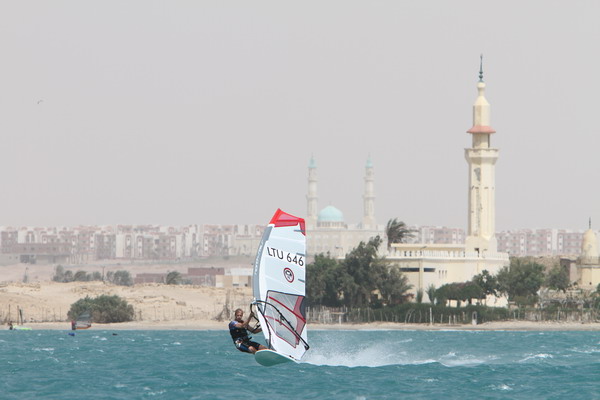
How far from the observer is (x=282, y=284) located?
43.4 metres

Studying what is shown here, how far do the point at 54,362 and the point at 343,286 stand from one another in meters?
46.9

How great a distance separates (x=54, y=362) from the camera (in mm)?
69000

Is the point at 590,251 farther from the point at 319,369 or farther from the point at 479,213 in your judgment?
the point at 319,369

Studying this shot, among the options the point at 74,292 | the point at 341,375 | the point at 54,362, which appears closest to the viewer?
the point at 341,375

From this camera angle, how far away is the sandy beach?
11144 cm

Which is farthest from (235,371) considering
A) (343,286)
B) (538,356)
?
(343,286)

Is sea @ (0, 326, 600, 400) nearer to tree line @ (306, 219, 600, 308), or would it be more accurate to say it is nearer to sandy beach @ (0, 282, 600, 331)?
sandy beach @ (0, 282, 600, 331)

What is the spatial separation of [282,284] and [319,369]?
19.1m

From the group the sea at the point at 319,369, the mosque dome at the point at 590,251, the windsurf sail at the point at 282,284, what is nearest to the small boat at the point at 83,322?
the sea at the point at 319,369

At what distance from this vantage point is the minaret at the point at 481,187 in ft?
397

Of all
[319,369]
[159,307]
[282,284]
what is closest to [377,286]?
[159,307]

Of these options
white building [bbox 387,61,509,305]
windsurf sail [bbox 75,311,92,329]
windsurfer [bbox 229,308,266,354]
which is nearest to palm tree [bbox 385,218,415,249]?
white building [bbox 387,61,509,305]

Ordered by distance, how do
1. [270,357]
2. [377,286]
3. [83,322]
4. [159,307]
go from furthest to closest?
[159,307], [377,286], [83,322], [270,357]

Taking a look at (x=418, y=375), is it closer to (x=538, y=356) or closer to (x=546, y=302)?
(x=538, y=356)
